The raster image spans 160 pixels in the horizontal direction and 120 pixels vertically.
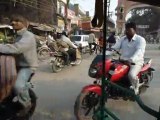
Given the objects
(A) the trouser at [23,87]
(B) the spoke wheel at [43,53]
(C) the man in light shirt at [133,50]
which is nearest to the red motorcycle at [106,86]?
(C) the man in light shirt at [133,50]

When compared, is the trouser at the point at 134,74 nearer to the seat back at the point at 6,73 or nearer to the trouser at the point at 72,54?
the seat back at the point at 6,73

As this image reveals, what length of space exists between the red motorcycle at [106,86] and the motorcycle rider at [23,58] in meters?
0.82

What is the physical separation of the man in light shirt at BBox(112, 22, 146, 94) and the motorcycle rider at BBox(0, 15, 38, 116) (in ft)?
7.19

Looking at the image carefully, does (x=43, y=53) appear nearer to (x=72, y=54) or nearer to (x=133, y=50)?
(x=72, y=54)

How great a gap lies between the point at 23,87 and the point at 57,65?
286 inches

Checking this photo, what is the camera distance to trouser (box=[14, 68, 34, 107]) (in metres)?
4.95

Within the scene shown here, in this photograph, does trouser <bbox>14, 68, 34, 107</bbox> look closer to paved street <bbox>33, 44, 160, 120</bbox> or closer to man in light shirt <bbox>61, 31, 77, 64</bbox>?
paved street <bbox>33, 44, 160, 120</bbox>

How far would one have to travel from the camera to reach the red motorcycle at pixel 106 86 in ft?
18.0

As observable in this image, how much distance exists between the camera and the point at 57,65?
12266 millimetres

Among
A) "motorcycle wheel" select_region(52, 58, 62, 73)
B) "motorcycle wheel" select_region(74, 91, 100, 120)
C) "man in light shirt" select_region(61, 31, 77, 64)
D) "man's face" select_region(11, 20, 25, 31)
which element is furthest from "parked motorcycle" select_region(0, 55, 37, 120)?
"man in light shirt" select_region(61, 31, 77, 64)

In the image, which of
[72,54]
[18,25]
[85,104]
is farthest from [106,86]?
[72,54]

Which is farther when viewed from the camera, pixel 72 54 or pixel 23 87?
pixel 72 54

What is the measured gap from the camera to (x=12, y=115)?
202 inches

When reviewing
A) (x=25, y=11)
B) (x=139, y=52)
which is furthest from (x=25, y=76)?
(x=25, y=11)
